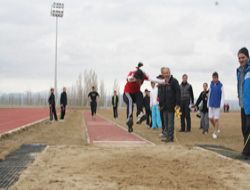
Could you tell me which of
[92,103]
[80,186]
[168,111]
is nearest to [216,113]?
[168,111]

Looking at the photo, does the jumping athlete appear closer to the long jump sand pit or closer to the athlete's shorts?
the long jump sand pit

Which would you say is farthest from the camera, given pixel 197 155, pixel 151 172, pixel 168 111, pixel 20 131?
pixel 20 131

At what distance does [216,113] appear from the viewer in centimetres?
1591

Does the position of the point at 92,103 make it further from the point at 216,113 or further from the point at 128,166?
the point at 128,166

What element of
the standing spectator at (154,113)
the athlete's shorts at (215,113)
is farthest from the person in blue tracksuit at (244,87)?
the standing spectator at (154,113)

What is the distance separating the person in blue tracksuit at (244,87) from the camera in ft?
33.4

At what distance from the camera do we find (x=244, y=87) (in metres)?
10.4

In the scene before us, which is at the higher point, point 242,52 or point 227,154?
point 242,52

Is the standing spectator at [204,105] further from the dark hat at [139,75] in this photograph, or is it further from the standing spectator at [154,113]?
the dark hat at [139,75]

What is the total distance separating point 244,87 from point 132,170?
3.72 metres

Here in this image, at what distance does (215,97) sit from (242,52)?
5.33 m

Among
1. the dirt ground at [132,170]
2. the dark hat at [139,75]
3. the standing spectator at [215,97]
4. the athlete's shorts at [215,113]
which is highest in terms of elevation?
the dark hat at [139,75]

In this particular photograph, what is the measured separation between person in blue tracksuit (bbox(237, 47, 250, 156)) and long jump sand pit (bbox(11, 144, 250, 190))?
1.07m

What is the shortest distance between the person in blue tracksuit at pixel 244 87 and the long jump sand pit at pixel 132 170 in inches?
42.0
